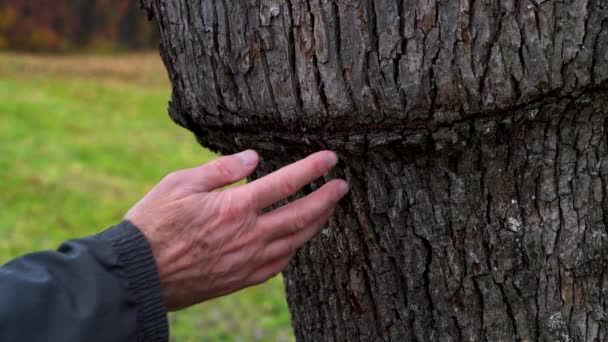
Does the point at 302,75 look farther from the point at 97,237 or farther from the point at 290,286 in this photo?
the point at 290,286

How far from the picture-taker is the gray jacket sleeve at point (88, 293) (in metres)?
1.42

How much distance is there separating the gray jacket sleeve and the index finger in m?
0.26

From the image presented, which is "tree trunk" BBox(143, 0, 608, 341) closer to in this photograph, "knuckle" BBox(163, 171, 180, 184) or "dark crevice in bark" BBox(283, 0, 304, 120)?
"dark crevice in bark" BBox(283, 0, 304, 120)

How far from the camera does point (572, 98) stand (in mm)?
1537

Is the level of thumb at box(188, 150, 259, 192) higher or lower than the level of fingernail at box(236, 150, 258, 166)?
lower

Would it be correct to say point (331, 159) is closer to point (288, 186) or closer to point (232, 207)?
point (288, 186)

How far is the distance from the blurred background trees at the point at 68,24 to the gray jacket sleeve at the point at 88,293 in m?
16.3

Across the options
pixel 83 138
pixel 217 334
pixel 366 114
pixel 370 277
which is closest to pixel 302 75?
pixel 366 114

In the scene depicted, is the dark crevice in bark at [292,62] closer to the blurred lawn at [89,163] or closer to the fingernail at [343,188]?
the fingernail at [343,188]

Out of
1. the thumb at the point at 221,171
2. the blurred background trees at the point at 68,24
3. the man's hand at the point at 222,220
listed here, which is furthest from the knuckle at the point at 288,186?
the blurred background trees at the point at 68,24

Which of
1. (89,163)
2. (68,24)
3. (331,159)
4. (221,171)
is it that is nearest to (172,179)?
(221,171)

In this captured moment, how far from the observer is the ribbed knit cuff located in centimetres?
152

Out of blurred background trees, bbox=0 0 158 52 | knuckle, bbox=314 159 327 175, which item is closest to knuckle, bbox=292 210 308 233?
A: knuckle, bbox=314 159 327 175

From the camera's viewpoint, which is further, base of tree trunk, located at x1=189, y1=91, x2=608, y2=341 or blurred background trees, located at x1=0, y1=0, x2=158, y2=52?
blurred background trees, located at x1=0, y1=0, x2=158, y2=52
